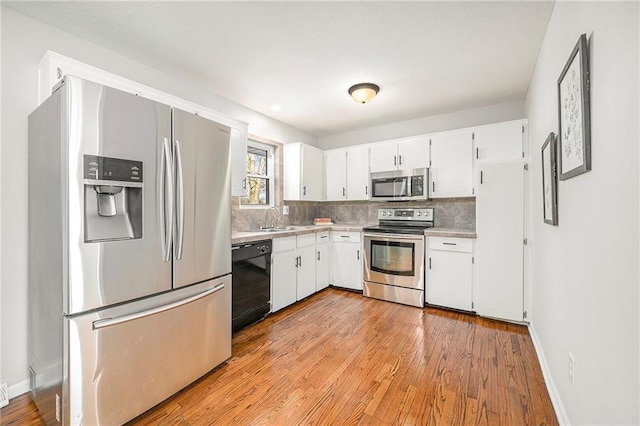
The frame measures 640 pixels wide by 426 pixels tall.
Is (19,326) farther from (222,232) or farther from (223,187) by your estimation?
(223,187)

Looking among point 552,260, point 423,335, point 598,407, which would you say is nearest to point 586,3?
point 552,260

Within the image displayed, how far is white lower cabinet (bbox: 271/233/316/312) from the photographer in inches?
125

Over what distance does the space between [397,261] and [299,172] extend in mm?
1867

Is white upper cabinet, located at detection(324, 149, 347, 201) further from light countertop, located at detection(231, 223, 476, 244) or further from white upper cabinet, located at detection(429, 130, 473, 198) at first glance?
white upper cabinet, located at detection(429, 130, 473, 198)

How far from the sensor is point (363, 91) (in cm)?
293

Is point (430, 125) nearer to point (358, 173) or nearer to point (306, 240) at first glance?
point (358, 173)

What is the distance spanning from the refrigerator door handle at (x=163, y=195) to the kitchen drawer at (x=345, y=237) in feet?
8.72

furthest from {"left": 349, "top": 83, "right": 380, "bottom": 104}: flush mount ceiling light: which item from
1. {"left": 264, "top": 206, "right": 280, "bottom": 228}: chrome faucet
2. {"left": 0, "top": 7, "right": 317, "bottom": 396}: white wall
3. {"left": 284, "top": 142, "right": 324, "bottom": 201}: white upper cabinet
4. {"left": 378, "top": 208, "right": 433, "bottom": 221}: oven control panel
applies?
{"left": 0, "top": 7, "right": 317, "bottom": 396}: white wall

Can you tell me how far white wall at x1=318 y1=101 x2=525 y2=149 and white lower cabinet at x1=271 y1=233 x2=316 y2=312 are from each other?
2.00 metres

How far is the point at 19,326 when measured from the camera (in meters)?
1.84


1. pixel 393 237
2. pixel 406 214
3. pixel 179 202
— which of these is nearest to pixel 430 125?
pixel 406 214

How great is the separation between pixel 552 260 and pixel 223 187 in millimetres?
2343

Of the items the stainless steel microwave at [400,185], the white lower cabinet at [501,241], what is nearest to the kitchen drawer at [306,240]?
the stainless steel microwave at [400,185]

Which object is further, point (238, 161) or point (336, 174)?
point (336, 174)
